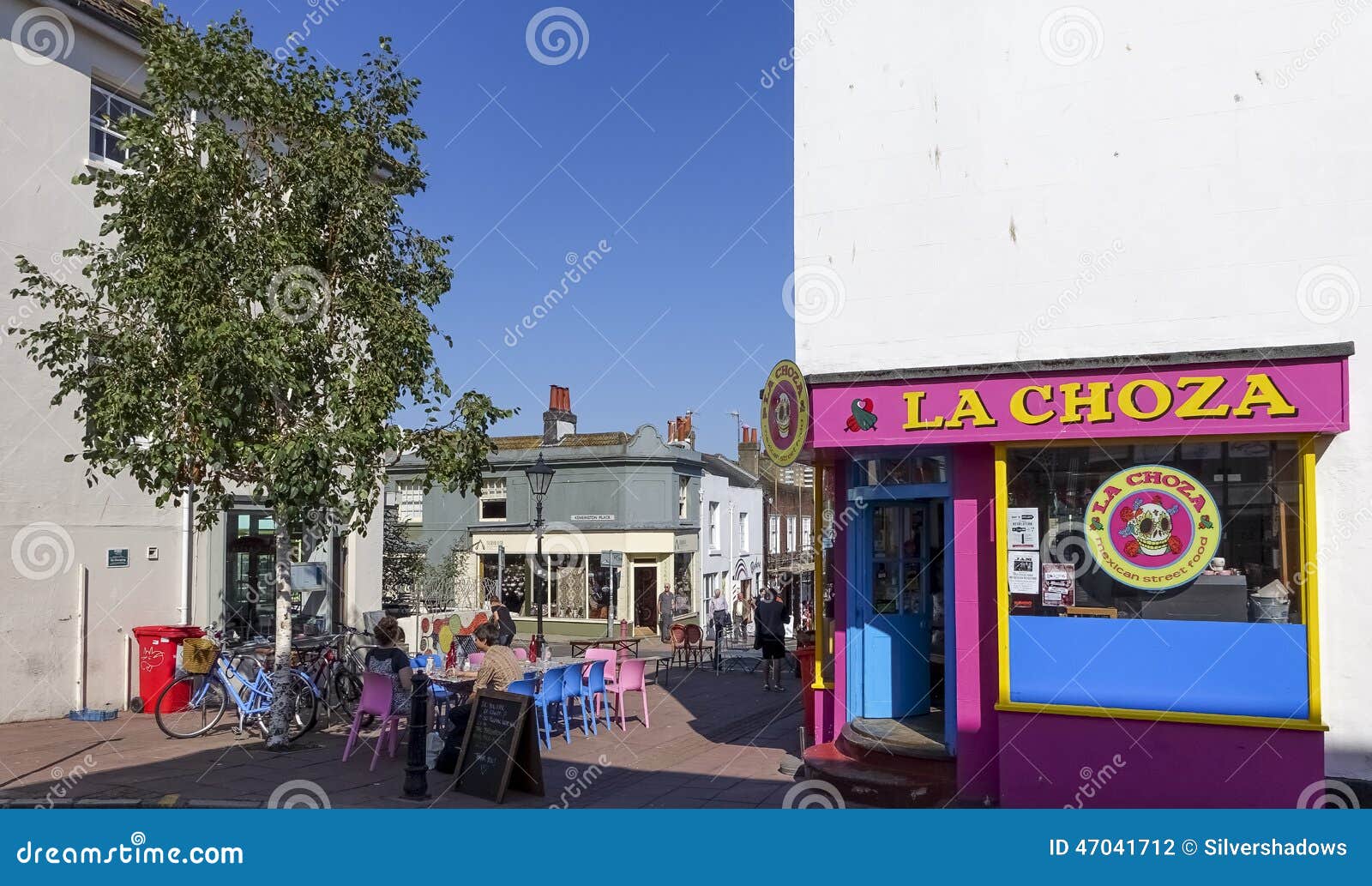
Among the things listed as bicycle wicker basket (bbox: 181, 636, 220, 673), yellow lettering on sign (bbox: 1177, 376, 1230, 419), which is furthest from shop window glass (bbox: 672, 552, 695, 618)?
yellow lettering on sign (bbox: 1177, 376, 1230, 419)

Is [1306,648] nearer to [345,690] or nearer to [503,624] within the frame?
[345,690]

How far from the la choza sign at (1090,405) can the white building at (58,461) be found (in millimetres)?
10391

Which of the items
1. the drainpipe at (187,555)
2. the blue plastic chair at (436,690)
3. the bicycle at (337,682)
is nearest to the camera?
the blue plastic chair at (436,690)

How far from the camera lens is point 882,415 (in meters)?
8.93

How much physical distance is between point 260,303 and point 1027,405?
768cm

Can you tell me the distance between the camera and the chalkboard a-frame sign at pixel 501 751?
28.9 feet

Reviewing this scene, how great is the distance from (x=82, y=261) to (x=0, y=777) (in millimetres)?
7502

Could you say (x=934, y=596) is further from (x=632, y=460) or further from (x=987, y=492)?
(x=632, y=460)

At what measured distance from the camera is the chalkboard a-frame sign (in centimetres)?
881

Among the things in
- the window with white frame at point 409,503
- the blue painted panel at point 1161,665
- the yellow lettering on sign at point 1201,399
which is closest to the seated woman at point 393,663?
the blue painted panel at point 1161,665

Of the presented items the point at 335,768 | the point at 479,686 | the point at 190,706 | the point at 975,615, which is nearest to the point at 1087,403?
the point at 975,615

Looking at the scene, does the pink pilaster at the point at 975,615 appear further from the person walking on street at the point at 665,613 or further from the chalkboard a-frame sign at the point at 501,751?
the person walking on street at the point at 665,613

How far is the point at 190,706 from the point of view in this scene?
38.0 ft

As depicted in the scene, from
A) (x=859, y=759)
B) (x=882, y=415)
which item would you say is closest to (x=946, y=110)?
(x=882, y=415)
